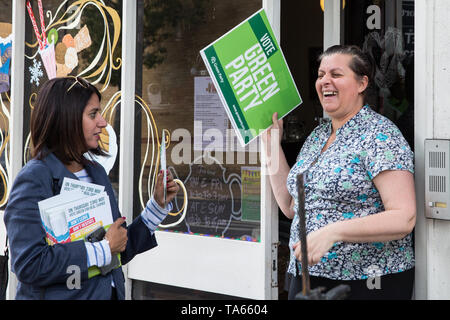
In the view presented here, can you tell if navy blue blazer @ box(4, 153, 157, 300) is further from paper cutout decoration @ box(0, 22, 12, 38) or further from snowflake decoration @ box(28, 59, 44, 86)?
paper cutout decoration @ box(0, 22, 12, 38)

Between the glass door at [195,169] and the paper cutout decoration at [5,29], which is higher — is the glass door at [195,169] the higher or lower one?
the lower one

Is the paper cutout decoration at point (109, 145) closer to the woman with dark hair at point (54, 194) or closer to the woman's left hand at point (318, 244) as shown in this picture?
the woman with dark hair at point (54, 194)

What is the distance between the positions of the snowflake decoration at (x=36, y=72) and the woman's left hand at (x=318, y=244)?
354 centimetres

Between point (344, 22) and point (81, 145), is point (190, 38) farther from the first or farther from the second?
point (81, 145)

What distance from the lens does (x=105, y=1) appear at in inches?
187

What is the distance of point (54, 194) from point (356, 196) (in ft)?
4.31

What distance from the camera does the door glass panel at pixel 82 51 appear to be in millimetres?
4688

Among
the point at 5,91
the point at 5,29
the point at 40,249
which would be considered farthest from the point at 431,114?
the point at 5,29

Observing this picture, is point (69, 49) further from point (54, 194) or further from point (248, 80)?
point (54, 194)

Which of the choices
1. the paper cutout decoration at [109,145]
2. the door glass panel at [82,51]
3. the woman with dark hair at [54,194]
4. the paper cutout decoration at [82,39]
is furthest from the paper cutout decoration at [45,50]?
the woman with dark hair at [54,194]

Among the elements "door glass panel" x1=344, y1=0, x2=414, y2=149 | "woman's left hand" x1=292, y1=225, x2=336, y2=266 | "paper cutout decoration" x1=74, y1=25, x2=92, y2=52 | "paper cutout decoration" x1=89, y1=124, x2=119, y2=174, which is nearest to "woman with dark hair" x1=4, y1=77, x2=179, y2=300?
"woman's left hand" x1=292, y1=225, x2=336, y2=266

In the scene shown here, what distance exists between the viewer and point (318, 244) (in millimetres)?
2473

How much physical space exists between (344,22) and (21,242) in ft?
7.92
